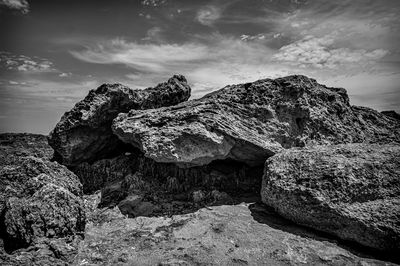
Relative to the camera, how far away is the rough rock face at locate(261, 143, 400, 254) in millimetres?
7176

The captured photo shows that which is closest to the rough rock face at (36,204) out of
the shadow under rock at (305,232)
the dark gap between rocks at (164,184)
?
the dark gap between rocks at (164,184)

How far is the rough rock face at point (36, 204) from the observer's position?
7.11 m

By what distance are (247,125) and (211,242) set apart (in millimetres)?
5977

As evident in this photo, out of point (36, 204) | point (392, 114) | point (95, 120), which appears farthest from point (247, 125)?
point (392, 114)

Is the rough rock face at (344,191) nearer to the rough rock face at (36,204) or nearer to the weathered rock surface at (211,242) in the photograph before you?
the weathered rock surface at (211,242)

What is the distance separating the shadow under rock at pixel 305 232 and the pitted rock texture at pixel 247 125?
114 inches

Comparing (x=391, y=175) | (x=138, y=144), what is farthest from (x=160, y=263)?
(x=391, y=175)

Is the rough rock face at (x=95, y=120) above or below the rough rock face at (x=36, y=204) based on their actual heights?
above

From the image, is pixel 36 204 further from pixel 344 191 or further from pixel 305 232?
pixel 344 191

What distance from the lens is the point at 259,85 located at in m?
12.2

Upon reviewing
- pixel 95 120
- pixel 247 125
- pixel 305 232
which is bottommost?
pixel 305 232

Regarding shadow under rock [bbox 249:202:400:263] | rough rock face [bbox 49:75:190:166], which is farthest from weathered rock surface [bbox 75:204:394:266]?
rough rock face [bbox 49:75:190:166]

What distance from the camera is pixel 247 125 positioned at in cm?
1149

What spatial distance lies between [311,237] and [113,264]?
6.42 meters
